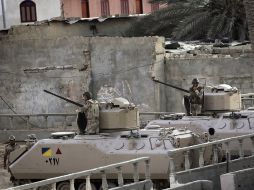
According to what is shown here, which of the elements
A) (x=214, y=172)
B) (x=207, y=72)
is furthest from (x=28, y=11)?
(x=214, y=172)

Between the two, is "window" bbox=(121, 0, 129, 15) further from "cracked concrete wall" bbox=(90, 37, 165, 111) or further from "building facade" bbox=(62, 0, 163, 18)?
"cracked concrete wall" bbox=(90, 37, 165, 111)

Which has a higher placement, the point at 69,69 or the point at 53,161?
the point at 69,69

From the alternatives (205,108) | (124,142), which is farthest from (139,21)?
(124,142)

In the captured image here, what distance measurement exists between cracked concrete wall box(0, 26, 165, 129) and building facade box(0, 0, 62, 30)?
20040 millimetres

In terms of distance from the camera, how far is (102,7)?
6050cm

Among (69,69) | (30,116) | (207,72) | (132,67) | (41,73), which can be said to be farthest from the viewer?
(41,73)

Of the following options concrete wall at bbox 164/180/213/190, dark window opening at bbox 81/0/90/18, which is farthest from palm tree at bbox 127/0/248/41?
dark window opening at bbox 81/0/90/18

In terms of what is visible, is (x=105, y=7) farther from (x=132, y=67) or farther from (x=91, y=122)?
(x=91, y=122)

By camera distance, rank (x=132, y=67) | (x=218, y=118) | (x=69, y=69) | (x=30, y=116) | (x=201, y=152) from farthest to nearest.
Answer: (x=69, y=69)
(x=30, y=116)
(x=132, y=67)
(x=218, y=118)
(x=201, y=152)

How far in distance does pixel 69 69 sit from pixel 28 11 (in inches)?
887

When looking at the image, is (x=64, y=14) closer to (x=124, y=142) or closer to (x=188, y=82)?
(x=188, y=82)

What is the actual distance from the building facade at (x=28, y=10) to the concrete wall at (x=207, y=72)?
72.3 ft

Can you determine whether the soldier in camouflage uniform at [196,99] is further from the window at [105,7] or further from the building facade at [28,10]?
the window at [105,7]

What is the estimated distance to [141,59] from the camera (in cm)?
3384
